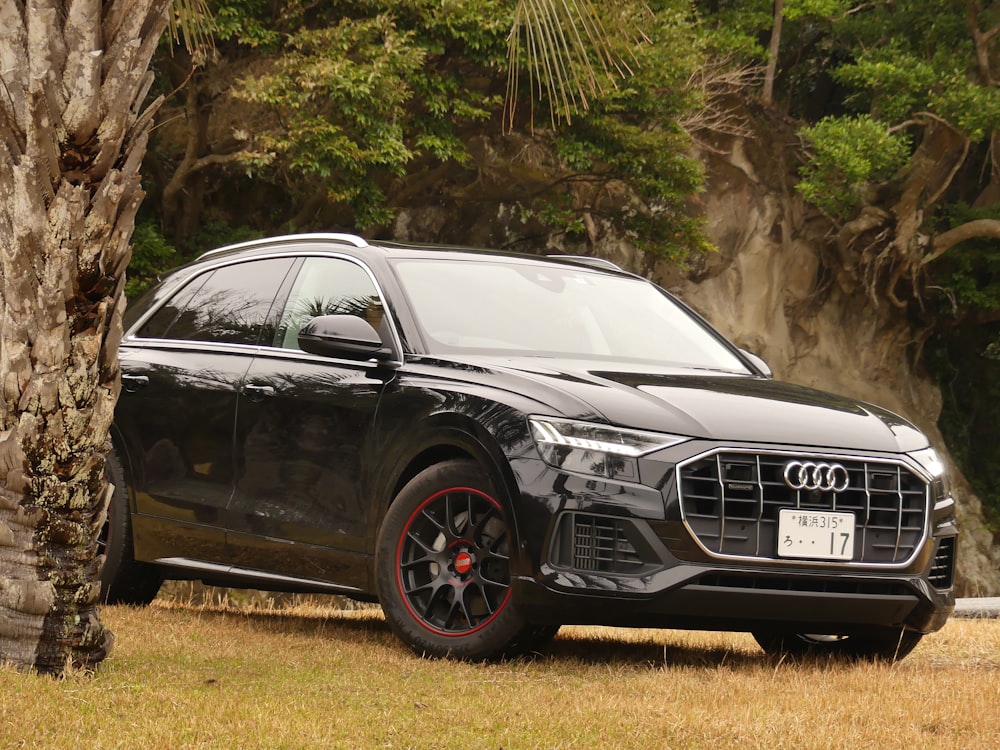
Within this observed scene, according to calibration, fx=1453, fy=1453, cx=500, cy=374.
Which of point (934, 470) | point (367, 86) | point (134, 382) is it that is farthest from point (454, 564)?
point (367, 86)

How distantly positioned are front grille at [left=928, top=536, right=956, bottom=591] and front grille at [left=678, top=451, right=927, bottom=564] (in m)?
0.41

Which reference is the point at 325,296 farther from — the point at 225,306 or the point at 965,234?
the point at 965,234

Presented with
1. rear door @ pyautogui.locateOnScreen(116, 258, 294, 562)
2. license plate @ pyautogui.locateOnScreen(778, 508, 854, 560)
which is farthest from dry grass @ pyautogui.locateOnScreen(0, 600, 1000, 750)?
rear door @ pyautogui.locateOnScreen(116, 258, 294, 562)

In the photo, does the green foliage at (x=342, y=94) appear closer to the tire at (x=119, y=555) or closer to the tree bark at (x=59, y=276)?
the tire at (x=119, y=555)

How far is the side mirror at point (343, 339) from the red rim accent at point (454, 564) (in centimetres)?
80

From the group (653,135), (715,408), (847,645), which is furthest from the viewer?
(653,135)

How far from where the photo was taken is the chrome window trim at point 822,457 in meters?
5.50

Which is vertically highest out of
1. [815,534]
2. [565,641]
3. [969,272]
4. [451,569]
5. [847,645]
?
[969,272]

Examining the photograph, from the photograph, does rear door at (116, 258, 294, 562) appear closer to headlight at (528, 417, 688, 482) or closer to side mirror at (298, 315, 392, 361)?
side mirror at (298, 315, 392, 361)

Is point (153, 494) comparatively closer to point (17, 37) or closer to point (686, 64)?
point (17, 37)

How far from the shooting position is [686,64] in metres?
22.8

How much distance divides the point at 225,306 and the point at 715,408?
9.95 feet

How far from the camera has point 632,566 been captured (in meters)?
5.50

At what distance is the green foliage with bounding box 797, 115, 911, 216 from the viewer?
→ 25969 mm
